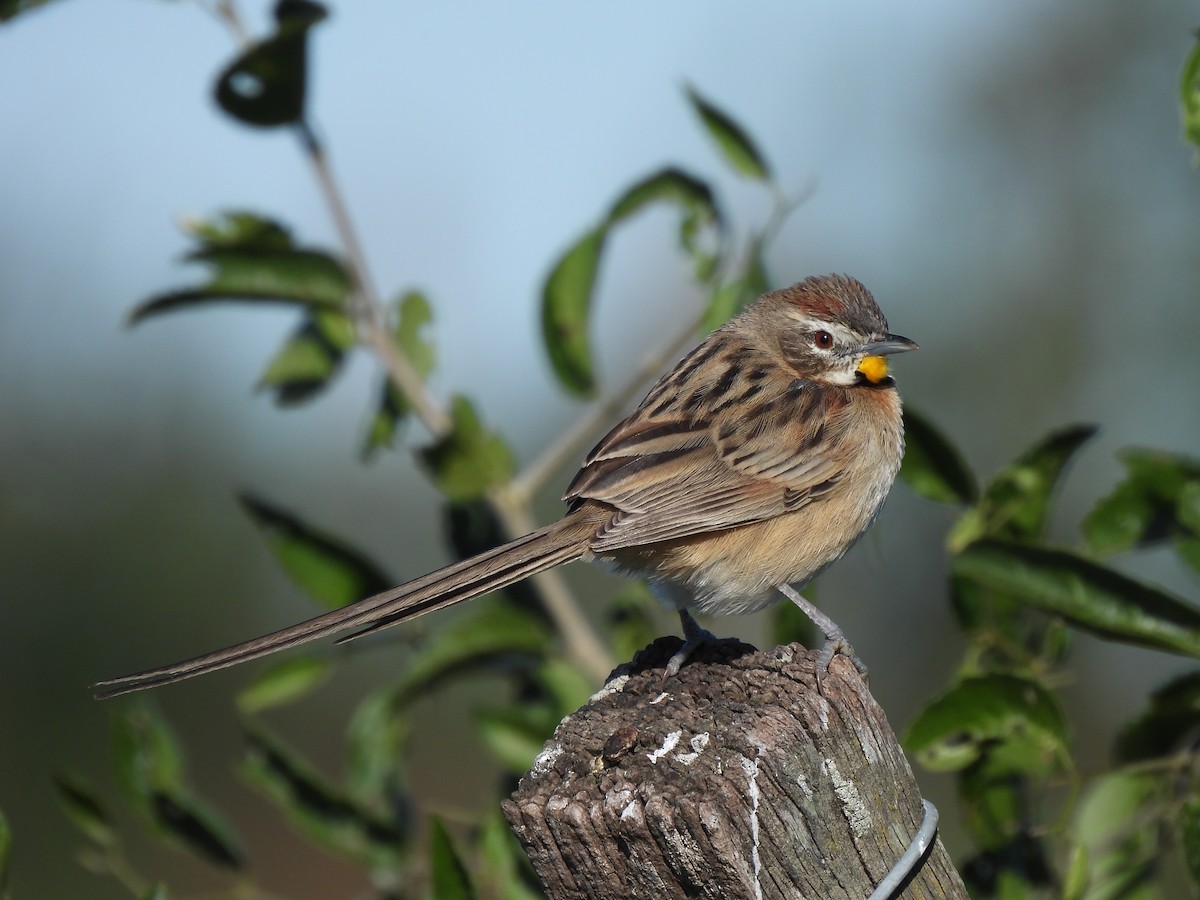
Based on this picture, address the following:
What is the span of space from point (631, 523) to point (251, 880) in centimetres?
183

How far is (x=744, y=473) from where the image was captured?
16.6 feet

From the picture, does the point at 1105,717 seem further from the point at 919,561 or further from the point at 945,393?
the point at 945,393

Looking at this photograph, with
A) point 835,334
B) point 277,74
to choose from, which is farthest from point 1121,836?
point 277,74

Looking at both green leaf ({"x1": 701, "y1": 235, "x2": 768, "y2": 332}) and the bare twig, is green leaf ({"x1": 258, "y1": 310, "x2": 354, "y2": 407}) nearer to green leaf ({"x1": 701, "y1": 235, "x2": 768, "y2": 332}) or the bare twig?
the bare twig

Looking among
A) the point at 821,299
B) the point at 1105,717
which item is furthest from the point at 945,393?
the point at 821,299

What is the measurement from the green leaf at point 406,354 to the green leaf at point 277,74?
77 centimetres

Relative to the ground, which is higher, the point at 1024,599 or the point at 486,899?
the point at 1024,599

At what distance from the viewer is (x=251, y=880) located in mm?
4723

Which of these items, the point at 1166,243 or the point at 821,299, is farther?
the point at 1166,243

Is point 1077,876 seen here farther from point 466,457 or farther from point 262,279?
point 262,279

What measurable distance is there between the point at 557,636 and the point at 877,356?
189 centimetres

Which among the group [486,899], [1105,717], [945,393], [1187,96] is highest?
[1187,96]

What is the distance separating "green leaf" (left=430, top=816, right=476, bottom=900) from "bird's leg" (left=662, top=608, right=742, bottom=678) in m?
0.73

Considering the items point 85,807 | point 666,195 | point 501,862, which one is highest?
point 666,195
